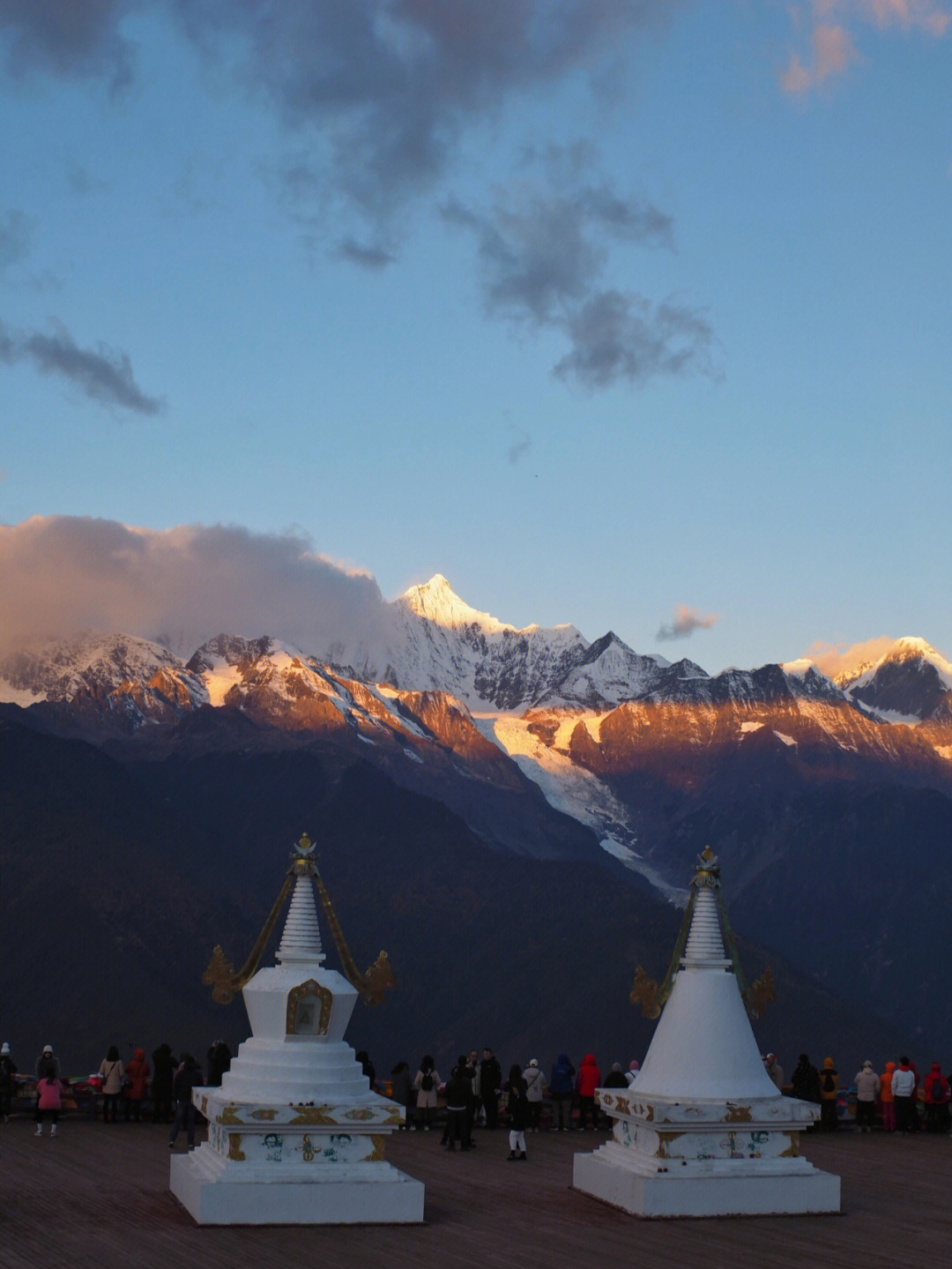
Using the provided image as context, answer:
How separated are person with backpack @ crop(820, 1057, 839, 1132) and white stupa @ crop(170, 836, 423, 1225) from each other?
12525 millimetres

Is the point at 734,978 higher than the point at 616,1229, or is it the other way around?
the point at 734,978

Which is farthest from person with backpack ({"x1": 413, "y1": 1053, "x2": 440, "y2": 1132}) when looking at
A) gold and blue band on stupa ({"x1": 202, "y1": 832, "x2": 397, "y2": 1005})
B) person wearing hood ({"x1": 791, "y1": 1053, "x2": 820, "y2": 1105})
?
gold and blue band on stupa ({"x1": 202, "y1": 832, "x2": 397, "y2": 1005})

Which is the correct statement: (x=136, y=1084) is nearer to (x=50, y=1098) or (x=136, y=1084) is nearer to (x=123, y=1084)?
(x=123, y=1084)

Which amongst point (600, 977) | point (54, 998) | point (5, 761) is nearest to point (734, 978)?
point (54, 998)

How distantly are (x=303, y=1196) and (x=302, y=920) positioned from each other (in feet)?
12.5

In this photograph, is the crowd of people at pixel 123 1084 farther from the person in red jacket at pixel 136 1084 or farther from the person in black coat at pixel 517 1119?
the person in black coat at pixel 517 1119

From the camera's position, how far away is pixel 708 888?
23469mm

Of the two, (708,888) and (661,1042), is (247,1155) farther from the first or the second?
(708,888)

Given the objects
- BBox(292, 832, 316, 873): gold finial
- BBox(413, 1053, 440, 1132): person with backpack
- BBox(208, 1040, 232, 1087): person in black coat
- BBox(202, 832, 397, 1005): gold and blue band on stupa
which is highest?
BBox(292, 832, 316, 873): gold finial

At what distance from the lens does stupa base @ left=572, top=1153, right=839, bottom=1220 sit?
21.3 meters

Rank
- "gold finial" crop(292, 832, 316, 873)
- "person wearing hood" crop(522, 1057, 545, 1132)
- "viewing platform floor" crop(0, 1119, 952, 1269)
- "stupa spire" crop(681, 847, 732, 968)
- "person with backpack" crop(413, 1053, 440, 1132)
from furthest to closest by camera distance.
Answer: "person with backpack" crop(413, 1053, 440, 1132)
"person wearing hood" crop(522, 1057, 545, 1132)
"stupa spire" crop(681, 847, 732, 968)
"gold finial" crop(292, 832, 316, 873)
"viewing platform floor" crop(0, 1119, 952, 1269)

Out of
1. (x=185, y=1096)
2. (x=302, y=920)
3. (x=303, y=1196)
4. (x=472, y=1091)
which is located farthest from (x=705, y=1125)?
(x=185, y=1096)

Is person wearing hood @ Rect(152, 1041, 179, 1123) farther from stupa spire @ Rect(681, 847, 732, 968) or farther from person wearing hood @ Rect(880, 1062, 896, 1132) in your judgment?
person wearing hood @ Rect(880, 1062, 896, 1132)

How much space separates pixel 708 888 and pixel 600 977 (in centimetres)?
13584
